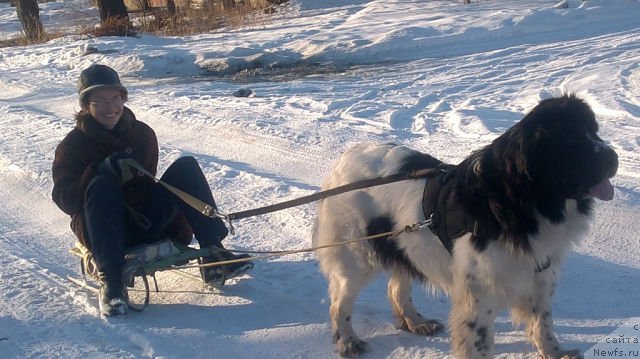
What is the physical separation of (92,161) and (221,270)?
1.12 meters

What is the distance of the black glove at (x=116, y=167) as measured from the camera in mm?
4738

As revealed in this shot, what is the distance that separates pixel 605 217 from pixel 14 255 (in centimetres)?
460

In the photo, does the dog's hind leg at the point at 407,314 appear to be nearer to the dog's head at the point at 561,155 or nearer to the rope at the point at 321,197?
the rope at the point at 321,197

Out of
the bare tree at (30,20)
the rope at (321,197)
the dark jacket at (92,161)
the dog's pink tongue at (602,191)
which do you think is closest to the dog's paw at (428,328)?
the rope at (321,197)

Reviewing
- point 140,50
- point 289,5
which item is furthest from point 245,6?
point 140,50

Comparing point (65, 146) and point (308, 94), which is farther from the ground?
point (65, 146)

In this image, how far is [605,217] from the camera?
5645 mm

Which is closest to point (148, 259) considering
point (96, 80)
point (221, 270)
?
point (221, 270)

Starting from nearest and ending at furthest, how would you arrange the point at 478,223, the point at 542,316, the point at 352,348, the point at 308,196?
the point at 478,223, the point at 542,316, the point at 352,348, the point at 308,196

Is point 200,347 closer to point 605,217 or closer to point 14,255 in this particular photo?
point 14,255

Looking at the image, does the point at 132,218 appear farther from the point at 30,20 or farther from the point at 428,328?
the point at 30,20

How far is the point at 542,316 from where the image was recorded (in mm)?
3746

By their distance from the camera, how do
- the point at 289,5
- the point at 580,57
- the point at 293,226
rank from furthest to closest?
A: the point at 289,5, the point at 580,57, the point at 293,226

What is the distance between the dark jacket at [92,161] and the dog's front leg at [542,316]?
2.44 metres
